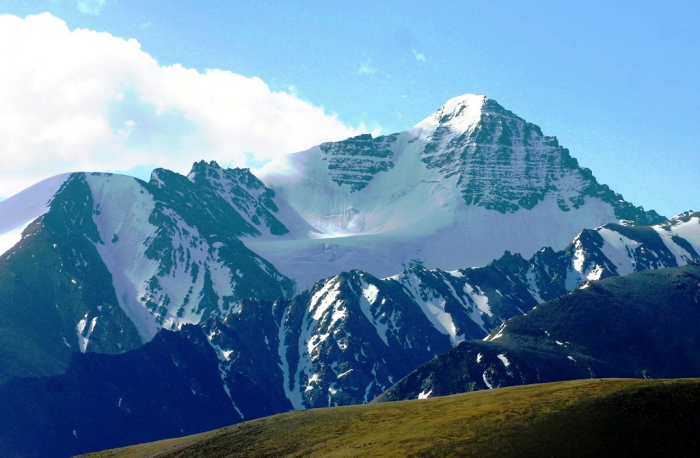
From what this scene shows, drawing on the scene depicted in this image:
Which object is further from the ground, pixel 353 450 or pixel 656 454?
pixel 353 450

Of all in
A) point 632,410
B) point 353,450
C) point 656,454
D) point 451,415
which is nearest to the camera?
point 656,454

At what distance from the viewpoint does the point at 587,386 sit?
19475 centimetres

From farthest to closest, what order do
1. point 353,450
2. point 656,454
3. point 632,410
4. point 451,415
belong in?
point 451,415, point 353,450, point 632,410, point 656,454

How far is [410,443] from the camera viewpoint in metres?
181

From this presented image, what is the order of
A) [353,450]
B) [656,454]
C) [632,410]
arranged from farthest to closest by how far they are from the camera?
[353,450]
[632,410]
[656,454]

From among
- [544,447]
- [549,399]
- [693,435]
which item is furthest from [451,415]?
[693,435]

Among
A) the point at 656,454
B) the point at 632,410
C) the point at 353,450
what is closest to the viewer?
the point at 656,454

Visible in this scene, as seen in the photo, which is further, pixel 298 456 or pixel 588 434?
pixel 298 456

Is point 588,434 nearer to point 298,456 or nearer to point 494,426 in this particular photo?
point 494,426

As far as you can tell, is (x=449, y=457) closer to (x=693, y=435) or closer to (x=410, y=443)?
(x=410, y=443)

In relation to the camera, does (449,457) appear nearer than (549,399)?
Yes

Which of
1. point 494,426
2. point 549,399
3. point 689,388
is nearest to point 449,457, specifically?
point 494,426

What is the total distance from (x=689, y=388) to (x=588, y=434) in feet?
68.0

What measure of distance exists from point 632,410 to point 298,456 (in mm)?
59974
